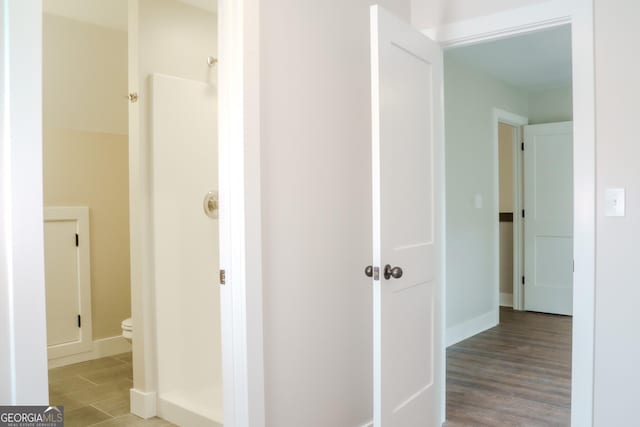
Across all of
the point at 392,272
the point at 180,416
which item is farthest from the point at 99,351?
the point at 392,272

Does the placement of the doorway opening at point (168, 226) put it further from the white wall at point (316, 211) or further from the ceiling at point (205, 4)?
the white wall at point (316, 211)

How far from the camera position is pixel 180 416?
107 inches

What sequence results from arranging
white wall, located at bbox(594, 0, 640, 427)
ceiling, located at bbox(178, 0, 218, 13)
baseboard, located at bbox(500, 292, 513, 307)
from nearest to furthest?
white wall, located at bbox(594, 0, 640, 427)
ceiling, located at bbox(178, 0, 218, 13)
baseboard, located at bbox(500, 292, 513, 307)

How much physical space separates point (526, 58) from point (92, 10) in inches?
139

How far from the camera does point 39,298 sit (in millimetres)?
1330

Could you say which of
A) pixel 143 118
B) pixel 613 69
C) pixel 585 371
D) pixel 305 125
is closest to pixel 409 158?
pixel 305 125

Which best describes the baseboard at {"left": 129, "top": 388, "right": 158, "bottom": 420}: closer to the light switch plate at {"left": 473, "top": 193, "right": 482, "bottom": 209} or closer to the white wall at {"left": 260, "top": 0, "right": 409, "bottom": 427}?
the white wall at {"left": 260, "top": 0, "right": 409, "bottom": 427}

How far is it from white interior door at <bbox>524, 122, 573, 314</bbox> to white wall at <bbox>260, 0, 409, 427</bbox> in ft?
11.5

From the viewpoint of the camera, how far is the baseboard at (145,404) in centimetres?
284

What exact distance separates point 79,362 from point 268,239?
273cm

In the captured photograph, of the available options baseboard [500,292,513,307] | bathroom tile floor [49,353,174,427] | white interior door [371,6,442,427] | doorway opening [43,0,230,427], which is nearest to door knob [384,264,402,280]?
white interior door [371,6,442,427]

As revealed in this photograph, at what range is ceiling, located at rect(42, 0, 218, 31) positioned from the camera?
3.49 metres

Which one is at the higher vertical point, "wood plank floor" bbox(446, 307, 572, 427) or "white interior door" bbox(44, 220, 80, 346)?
"white interior door" bbox(44, 220, 80, 346)

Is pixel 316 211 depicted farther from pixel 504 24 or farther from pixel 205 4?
pixel 205 4
